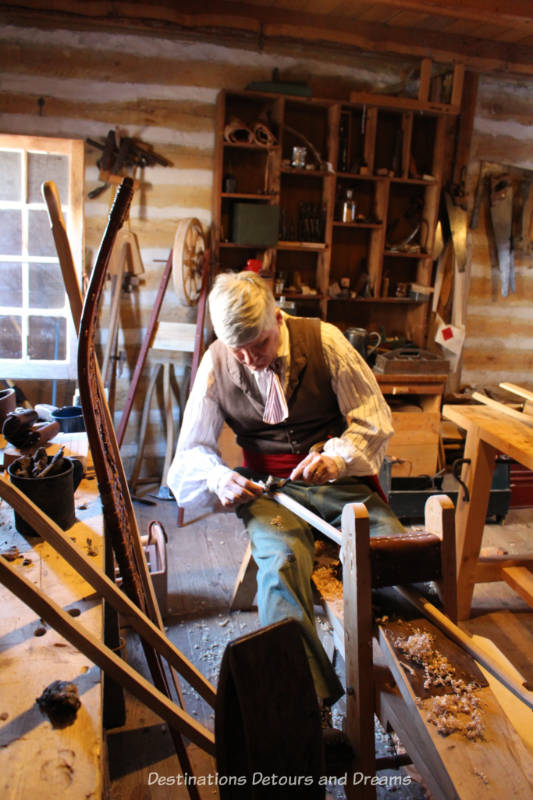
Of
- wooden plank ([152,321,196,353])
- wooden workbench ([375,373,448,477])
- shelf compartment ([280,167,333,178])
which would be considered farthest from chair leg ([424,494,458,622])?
shelf compartment ([280,167,333,178])

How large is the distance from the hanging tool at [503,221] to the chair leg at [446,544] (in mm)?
3616

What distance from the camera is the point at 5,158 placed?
12.1 ft

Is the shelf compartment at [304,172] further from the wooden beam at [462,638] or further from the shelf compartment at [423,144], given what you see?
the wooden beam at [462,638]

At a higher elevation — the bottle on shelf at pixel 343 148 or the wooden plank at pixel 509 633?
the bottle on shelf at pixel 343 148

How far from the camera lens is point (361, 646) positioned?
4.21 feet

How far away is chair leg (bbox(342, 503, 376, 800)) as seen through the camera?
127 cm

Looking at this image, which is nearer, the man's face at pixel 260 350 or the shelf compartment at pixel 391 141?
the man's face at pixel 260 350

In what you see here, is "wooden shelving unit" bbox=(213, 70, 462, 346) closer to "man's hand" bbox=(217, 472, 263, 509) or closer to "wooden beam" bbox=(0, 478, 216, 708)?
"man's hand" bbox=(217, 472, 263, 509)

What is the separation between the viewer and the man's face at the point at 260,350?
2.01 meters

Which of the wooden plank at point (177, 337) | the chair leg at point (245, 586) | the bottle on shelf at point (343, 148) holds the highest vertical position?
the bottle on shelf at point (343, 148)

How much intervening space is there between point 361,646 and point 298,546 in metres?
0.59

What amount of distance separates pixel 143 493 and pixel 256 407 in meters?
2.06

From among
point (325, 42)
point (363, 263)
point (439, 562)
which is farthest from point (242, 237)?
point (439, 562)

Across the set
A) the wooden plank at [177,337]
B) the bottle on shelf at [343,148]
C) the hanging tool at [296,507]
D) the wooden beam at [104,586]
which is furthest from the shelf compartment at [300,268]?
the wooden beam at [104,586]
